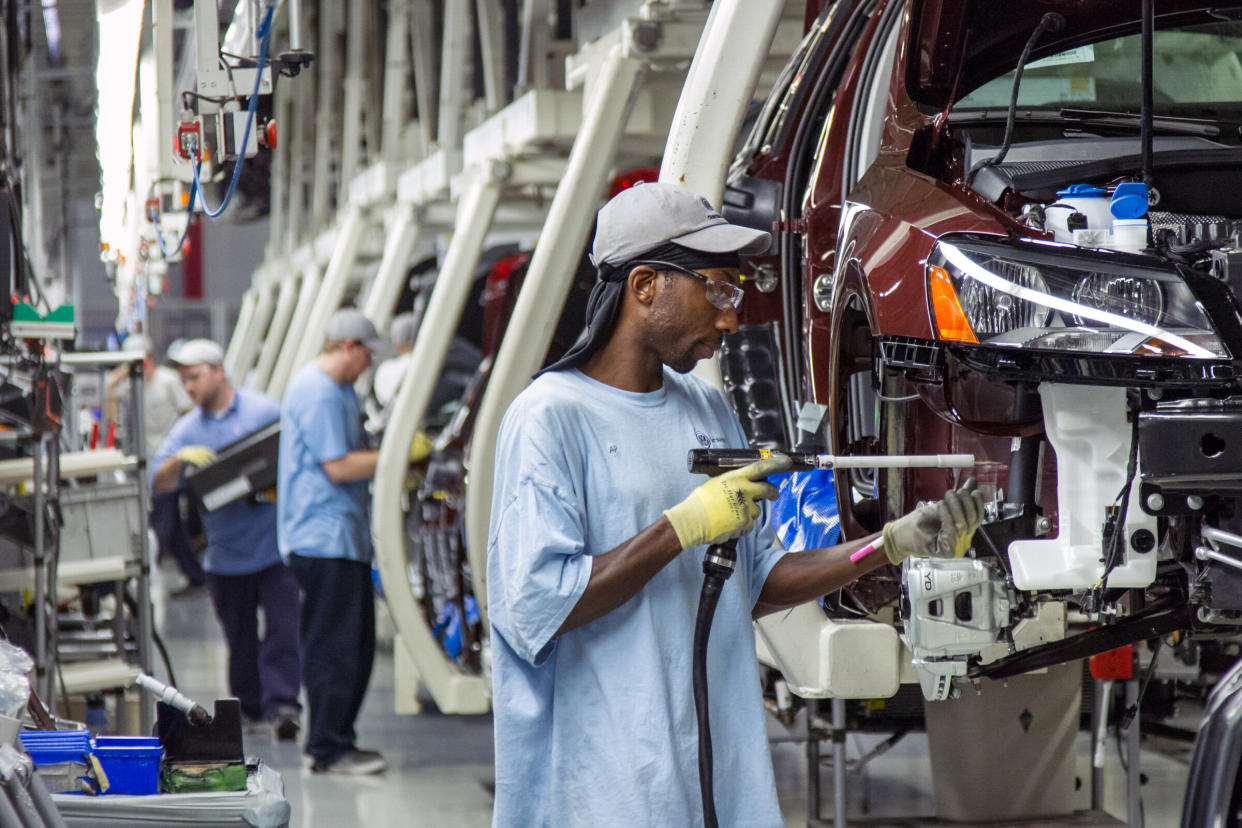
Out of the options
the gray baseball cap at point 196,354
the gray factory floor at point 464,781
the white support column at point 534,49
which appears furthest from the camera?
the gray baseball cap at point 196,354

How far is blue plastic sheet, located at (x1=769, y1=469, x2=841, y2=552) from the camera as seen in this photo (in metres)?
3.99

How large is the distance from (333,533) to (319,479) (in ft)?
0.94

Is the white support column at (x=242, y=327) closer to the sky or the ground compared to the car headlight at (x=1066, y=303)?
closer to the ground

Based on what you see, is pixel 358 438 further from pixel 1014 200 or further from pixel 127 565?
pixel 1014 200

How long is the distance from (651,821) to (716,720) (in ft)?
0.73

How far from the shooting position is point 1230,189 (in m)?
3.45

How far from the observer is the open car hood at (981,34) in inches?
144

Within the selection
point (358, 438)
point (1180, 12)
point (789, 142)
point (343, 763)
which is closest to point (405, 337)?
point (358, 438)

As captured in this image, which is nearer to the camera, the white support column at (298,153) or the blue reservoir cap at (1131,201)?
the blue reservoir cap at (1131,201)

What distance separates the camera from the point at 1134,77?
3926 mm

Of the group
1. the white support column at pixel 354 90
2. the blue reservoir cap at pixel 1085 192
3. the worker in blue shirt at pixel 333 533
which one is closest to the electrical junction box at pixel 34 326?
the worker in blue shirt at pixel 333 533

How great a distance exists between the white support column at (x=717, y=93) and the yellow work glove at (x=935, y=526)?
154cm

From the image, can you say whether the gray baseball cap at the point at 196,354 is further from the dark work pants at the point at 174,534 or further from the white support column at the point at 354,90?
the dark work pants at the point at 174,534

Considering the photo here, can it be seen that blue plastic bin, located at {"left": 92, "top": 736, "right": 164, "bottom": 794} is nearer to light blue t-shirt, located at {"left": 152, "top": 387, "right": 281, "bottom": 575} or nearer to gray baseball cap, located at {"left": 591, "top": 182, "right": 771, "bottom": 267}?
gray baseball cap, located at {"left": 591, "top": 182, "right": 771, "bottom": 267}
